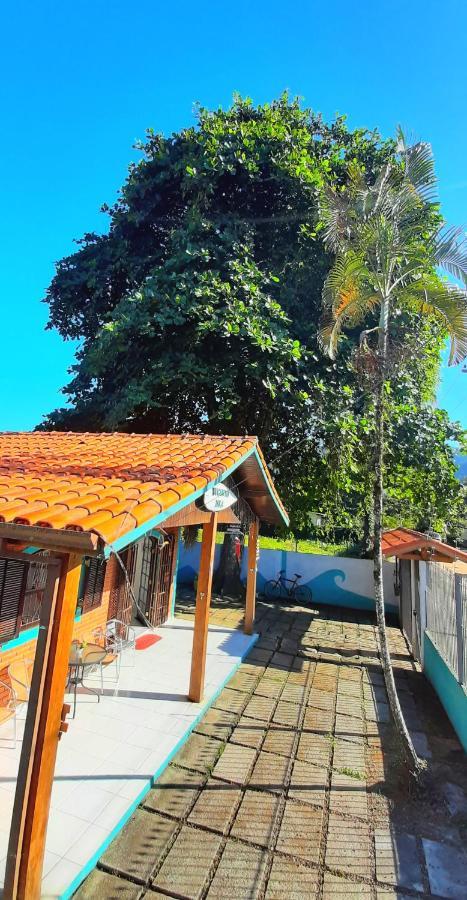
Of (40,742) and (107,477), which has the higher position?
(107,477)

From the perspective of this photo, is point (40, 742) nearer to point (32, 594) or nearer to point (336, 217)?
point (32, 594)

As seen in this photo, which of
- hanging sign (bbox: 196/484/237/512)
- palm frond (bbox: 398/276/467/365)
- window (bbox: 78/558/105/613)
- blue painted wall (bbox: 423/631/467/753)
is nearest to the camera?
hanging sign (bbox: 196/484/237/512)

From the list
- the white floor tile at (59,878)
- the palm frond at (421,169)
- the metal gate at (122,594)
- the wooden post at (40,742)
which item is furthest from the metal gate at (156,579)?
the palm frond at (421,169)

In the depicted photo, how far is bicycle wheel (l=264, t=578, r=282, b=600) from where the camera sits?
49.3 ft

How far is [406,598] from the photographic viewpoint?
11.6 metres

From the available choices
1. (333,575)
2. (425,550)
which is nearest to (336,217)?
(425,550)

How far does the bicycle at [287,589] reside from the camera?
14.7 meters

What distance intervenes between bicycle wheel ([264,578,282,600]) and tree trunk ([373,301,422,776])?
30.7ft

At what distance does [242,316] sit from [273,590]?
932 centimetres

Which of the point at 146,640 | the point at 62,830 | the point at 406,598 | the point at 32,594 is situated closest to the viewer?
the point at 62,830

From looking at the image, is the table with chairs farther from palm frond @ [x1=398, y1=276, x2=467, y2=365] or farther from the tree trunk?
palm frond @ [x1=398, y1=276, x2=467, y2=365]

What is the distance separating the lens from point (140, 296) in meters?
10.4

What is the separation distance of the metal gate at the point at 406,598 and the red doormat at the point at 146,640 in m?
5.96

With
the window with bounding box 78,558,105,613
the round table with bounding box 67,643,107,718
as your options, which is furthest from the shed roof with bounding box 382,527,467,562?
the round table with bounding box 67,643,107,718
